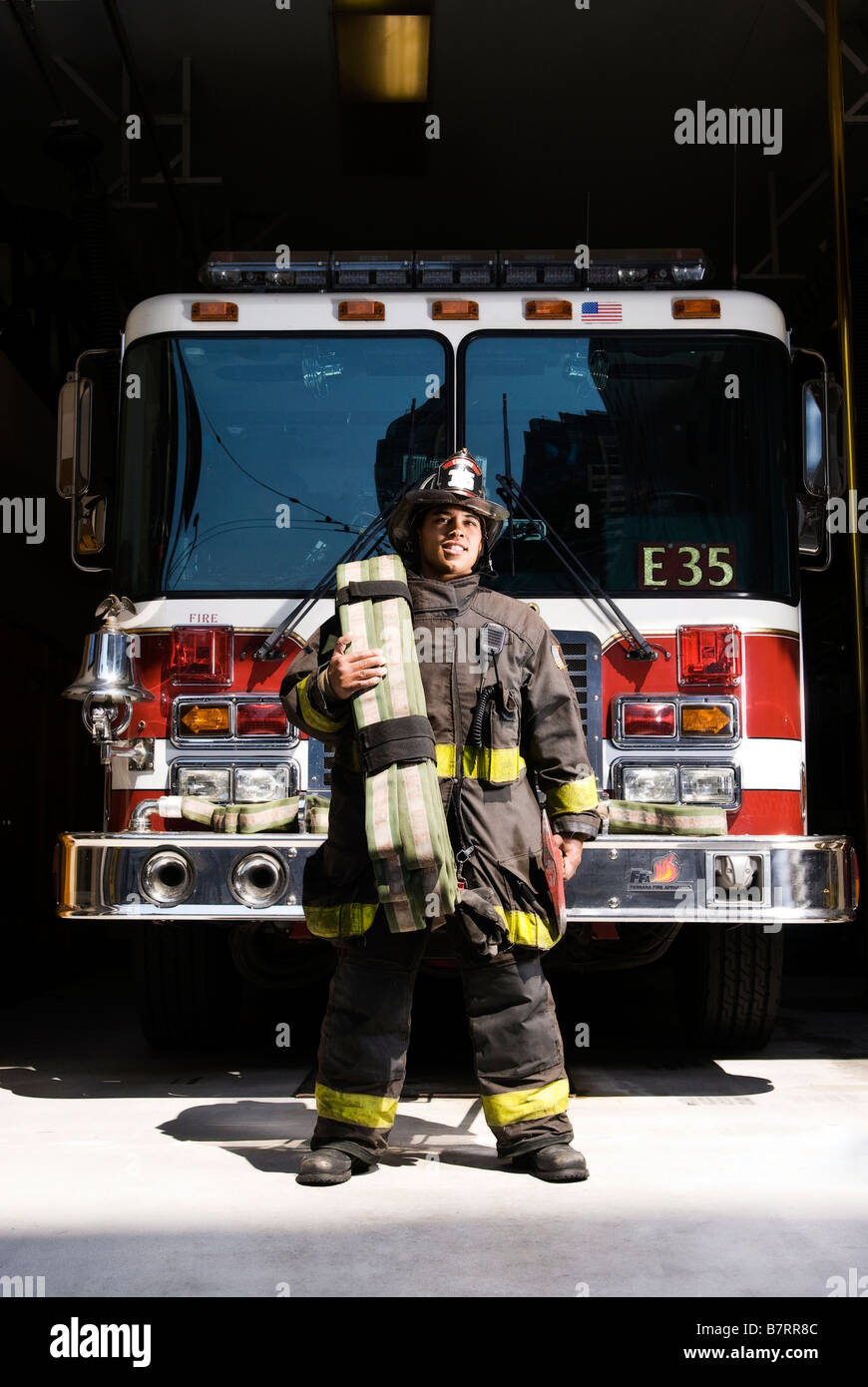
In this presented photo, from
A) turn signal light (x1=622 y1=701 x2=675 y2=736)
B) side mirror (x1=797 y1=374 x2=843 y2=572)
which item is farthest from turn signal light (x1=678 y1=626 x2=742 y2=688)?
side mirror (x1=797 y1=374 x2=843 y2=572)

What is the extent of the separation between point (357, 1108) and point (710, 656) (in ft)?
6.65

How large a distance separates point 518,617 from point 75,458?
213 centimetres

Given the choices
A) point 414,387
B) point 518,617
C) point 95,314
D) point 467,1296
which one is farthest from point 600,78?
point 467,1296

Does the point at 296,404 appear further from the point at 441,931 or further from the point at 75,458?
the point at 441,931

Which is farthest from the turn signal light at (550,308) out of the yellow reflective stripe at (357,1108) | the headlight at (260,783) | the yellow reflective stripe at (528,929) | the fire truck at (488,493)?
the yellow reflective stripe at (357,1108)

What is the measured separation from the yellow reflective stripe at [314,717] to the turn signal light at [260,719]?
110 centimetres

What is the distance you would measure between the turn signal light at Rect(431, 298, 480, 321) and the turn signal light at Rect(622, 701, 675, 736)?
1542 mm

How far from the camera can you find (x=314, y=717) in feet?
12.3

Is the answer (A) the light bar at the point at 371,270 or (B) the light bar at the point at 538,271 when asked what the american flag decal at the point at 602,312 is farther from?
(A) the light bar at the point at 371,270

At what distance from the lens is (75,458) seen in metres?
5.32

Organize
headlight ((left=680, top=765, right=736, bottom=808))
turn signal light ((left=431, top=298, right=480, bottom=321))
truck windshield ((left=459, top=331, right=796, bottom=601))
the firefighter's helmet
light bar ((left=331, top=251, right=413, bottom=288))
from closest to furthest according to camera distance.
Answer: the firefighter's helmet, headlight ((left=680, top=765, right=736, bottom=808)), truck windshield ((left=459, top=331, right=796, bottom=601)), turn signal light ((left=431, top=298, right=480, bottom=321)), light bar ((left=331, top=251, right=413, bottom=288))

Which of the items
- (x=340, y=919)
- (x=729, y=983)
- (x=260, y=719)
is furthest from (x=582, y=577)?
(x=340, y=919)

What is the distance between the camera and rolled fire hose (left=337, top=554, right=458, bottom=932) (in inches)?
140

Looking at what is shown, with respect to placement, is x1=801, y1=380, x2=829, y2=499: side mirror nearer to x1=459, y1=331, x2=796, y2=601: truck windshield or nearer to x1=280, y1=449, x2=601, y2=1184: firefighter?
x1=459, y1=331, x2=796, y2=601: truck windshield
